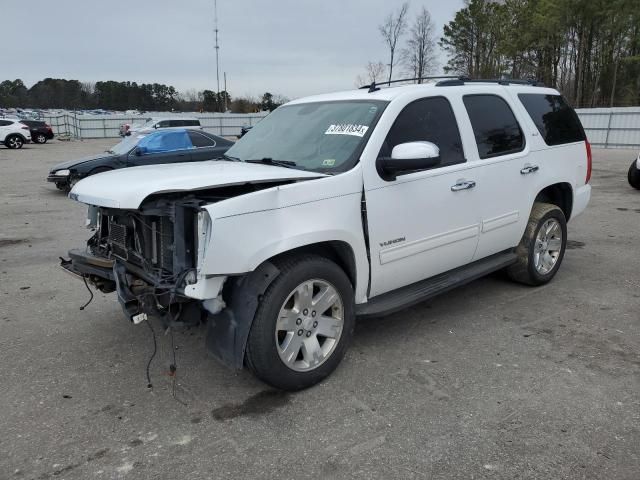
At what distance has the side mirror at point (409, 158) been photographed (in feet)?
11.5

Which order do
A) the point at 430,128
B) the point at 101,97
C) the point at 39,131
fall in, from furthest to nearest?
1. the point at 101,97
2. the point at 39,131
3. the point at 430,128

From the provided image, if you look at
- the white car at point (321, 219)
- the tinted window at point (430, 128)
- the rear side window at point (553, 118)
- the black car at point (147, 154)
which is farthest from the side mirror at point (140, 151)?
the tinted window at point (430, 128)

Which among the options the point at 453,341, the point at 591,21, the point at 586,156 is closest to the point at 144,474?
the point at 453,341

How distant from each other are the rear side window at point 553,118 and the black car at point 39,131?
34.7 metres

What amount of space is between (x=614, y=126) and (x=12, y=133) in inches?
1213

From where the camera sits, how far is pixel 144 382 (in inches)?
141

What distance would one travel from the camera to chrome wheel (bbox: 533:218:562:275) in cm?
521

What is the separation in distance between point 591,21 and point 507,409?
151ft

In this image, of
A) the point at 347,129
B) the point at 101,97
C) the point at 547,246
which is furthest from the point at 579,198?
the point at 101,97

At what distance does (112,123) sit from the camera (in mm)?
39844

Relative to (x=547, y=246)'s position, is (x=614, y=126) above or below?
above

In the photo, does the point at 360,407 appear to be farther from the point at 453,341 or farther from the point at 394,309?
the point at 453,341

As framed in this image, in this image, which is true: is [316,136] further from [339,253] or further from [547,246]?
[547,246]

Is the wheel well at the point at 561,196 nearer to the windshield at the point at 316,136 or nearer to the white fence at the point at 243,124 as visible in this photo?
the windshield at the point at 316,136
